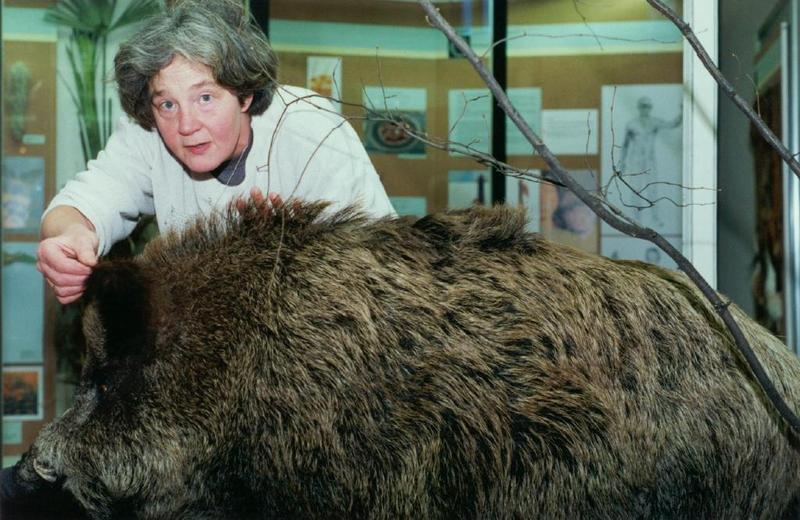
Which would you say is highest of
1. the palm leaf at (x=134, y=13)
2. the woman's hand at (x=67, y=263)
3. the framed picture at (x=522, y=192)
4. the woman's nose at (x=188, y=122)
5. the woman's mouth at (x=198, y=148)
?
the palm leaf at (x=134, y=13)

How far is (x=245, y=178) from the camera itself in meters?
1.89

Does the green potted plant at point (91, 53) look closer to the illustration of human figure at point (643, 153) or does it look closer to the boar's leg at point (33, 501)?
the boar's leg at point (33, 501)

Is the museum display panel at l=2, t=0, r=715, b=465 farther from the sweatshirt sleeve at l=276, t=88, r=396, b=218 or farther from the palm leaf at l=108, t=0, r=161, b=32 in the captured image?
the sweatshirt sleeve at l=276, t=88, r=396, b=218

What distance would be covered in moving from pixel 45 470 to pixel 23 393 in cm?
77

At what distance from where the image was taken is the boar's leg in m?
1.61

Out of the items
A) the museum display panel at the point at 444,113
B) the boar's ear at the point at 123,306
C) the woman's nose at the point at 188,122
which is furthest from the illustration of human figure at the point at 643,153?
the boar's ear at the point at 123,306

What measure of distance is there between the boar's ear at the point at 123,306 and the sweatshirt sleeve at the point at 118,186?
0.98ft

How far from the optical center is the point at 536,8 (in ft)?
8.11

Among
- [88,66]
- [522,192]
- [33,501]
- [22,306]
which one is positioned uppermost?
[88,66]

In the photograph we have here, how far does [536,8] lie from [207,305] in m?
1.36

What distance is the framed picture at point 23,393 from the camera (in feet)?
7.20

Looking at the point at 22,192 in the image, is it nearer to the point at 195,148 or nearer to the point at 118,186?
the point at 118,186

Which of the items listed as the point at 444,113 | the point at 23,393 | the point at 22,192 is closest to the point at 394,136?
the point at 444,113

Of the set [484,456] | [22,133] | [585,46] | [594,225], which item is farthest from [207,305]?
[585,46]
